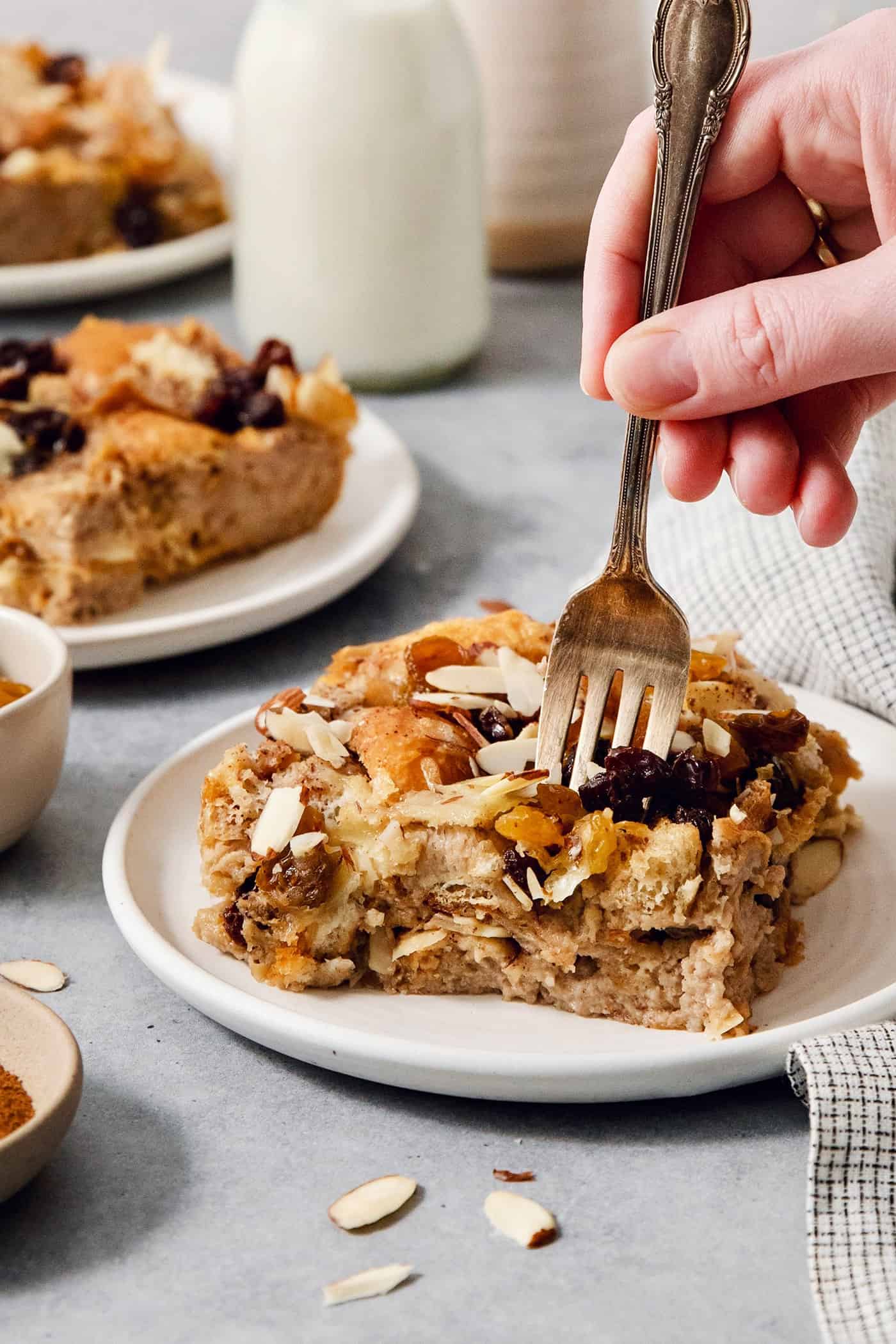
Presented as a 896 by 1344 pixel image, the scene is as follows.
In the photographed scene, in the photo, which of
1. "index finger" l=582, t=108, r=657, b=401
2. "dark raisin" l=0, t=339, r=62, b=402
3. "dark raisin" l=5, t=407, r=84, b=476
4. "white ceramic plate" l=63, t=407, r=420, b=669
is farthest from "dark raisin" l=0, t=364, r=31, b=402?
"index finger" l=582, t=108, r=657, b=401

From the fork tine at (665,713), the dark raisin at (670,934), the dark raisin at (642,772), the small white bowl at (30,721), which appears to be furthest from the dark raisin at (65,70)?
the dark raisin at (670,934)

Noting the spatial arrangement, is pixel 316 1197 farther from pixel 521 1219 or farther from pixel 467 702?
pixel 467 702

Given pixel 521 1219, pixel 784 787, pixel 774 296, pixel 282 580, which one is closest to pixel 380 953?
pixel 521 1219

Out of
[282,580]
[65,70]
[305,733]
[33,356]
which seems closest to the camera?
[305,733]

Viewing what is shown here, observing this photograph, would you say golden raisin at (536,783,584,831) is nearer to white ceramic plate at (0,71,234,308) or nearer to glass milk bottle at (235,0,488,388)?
glass milk bottle at (235,0,488,388)

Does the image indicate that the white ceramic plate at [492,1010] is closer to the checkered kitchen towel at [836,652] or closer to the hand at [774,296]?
the checkered kitchen towel at [836,652]

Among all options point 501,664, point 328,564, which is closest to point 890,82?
point 501,664

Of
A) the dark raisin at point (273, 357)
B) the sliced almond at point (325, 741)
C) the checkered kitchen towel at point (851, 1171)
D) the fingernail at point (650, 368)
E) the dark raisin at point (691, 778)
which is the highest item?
the fingernail at point (650, 368)

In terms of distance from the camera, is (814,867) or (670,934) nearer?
(670,934)

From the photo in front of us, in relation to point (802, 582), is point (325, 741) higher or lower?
higher
